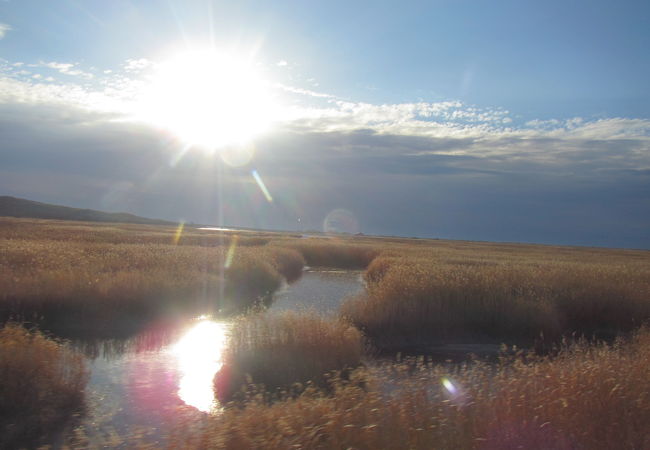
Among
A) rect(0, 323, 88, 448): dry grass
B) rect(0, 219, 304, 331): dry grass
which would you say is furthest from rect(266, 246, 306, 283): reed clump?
rect(0, 323, 88, 448): dry grass

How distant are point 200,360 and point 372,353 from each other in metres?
4.17

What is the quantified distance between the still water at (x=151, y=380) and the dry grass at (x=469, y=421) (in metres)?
1.30

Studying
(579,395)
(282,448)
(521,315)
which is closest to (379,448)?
(282,448)

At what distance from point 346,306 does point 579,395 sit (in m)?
9.78

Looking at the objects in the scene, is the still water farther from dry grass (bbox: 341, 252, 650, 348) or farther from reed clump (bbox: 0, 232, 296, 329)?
dry grass (bbox: 341, 252, 650, 348)

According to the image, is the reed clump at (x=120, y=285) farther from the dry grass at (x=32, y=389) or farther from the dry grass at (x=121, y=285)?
the dry grass at (x=32, y=389)

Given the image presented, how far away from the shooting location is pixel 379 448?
189 inches

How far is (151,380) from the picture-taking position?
984 cm

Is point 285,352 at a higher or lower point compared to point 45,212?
lower

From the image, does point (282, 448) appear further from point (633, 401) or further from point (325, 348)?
point (325, 348)

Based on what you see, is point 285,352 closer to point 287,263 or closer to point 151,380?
point 151,380

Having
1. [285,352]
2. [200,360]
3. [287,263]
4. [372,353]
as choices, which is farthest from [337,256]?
[285,352]

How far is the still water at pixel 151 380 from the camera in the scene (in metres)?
7.36

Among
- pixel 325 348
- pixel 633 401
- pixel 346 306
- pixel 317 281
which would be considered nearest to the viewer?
pixel 633 401
